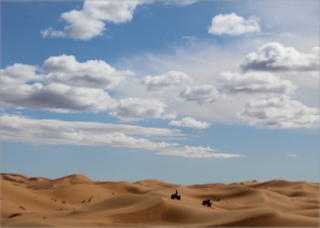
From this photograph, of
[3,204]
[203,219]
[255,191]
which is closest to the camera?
[203,219]

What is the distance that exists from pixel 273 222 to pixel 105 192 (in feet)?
78.7

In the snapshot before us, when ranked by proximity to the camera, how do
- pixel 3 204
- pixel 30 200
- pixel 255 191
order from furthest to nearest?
pixel 255 191 → pixel 30 200 → pixel 3 204

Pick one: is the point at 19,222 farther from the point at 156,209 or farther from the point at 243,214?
the point at 243,214

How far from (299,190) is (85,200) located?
2022 centimetres

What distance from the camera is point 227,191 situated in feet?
118

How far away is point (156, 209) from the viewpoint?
2052 cm

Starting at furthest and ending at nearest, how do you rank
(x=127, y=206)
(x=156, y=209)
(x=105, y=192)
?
(x=105, y=192), (x=127, y=206), (x=156, y=209)

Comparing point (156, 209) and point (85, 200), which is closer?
point (156, 209)

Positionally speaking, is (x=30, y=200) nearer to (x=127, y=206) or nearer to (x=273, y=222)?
(x=127, y=206)

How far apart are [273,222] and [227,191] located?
18633 millimetres

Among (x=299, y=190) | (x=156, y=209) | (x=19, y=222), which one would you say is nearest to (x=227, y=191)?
(x=299, y=190)

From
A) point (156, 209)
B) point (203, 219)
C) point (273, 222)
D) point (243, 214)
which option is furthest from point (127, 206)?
point (273, 222)

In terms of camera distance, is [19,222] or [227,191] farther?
[227,191]

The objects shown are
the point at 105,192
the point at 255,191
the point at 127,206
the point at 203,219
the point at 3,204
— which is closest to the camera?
the point at 203,219
